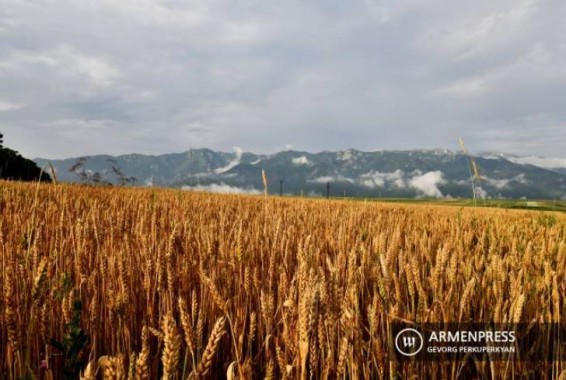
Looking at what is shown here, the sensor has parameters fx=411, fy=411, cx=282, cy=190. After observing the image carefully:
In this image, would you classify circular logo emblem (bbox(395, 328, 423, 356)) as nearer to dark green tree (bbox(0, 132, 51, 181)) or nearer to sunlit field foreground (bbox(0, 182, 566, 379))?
sunlit field foreground (bbox(0, 182, 566, 379))

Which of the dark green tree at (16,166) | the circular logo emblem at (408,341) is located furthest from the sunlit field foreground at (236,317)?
the dark green tree at (16,166)

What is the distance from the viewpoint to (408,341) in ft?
6.14

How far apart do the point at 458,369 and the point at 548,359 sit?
0.65 m

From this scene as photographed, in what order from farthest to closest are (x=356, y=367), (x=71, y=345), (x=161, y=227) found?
1. (x=161, y=227)
2. (x=356, y=367)
3. (x=71, y=345)

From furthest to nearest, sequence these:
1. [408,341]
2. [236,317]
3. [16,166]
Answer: [16,166] < [236,317] < [408,341]

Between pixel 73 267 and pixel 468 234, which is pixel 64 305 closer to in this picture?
pixel 73 267

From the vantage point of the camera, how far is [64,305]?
1648mm

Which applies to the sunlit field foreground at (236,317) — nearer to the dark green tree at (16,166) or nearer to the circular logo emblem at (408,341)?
the circular logo emblem at (408,341)

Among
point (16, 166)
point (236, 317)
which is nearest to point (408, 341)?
point (236, 317)

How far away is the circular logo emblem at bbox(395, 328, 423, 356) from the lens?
1.85m

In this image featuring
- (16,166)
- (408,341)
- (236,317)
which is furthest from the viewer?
(16,166)

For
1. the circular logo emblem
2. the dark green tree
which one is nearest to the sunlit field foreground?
the circular logo emblem

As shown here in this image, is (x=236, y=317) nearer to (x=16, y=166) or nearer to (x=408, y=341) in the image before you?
(x=408, y=341)

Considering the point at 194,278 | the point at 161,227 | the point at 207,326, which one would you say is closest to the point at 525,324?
the point at 207,326
